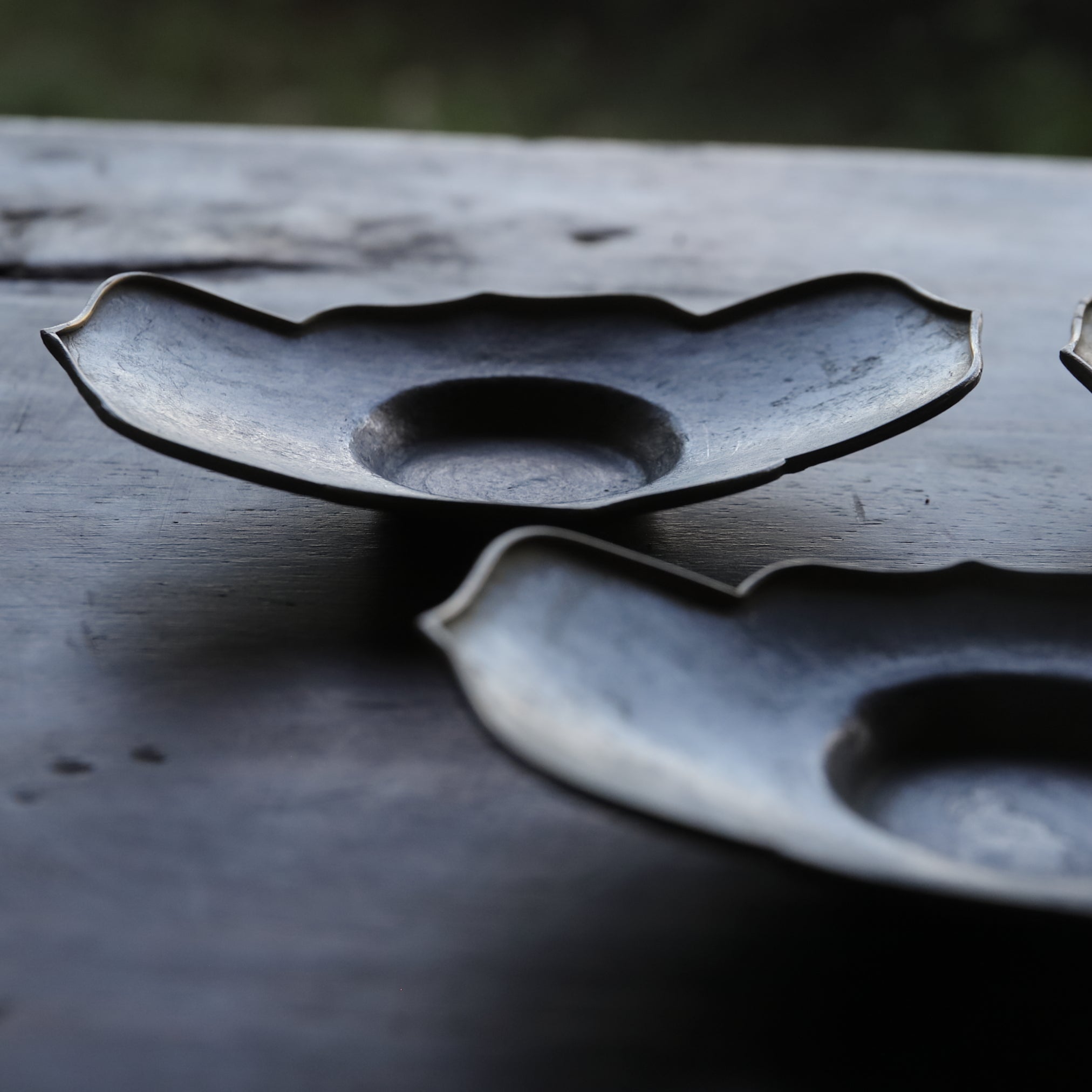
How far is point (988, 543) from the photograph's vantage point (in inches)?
30.0

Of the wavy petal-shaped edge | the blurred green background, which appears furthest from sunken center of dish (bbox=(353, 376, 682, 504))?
the blurred green background

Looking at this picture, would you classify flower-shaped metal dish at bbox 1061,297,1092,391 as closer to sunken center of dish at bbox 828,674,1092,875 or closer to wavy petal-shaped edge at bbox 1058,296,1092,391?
wavy petal-shaped edge at bbox 1058,296,1092,391

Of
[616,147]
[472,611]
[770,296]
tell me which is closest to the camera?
[472,611]

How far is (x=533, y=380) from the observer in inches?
34.2

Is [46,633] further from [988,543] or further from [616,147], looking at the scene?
[616,147]

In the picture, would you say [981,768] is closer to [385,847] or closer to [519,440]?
[385,847]

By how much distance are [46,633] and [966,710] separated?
420mm

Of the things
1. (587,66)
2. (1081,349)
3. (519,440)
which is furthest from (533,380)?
(587,66)

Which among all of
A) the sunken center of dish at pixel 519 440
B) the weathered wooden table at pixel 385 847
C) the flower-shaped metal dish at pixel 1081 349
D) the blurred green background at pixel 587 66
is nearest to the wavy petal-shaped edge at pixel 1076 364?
the flower-shaped metal dish at pixel 1081 349

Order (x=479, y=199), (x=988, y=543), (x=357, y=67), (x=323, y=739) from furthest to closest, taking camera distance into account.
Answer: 1. (x=357, y=67)
2. (x=479, y=199)
3. (x=988, y=543)
4. (x=323, y=739)

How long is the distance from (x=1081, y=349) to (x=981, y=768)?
32 cm

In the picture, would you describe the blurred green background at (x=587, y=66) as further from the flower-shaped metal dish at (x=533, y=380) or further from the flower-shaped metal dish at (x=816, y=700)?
the flower-shaped metal dish at (x=816, y=700)

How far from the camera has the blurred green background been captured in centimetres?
421

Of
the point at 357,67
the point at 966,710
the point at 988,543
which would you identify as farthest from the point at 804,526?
the point at 357,67
